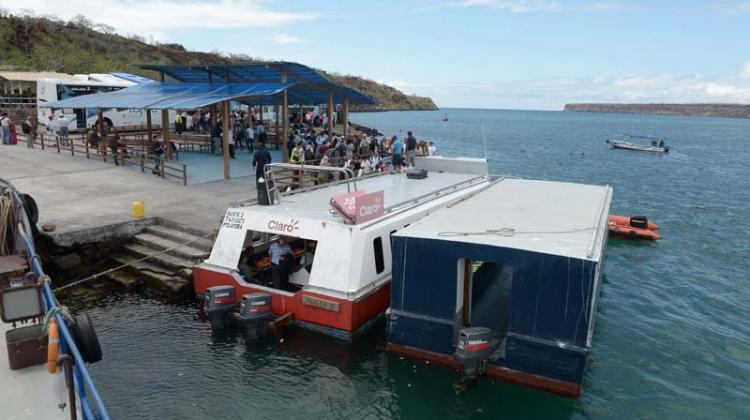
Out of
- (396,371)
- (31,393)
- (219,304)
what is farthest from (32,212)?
(396,371)

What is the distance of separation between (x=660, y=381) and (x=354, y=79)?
16361 cm

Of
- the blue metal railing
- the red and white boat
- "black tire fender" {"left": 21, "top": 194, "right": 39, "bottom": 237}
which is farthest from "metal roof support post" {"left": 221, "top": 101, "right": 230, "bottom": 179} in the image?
the blue metal railing

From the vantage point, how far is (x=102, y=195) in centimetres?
1769

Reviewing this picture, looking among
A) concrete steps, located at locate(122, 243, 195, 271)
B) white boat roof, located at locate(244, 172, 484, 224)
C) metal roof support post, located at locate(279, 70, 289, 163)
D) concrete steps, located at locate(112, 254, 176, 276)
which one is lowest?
concrete steps, located at locate(112, 254, 176, 276)

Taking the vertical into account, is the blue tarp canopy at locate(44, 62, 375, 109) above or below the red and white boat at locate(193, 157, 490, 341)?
above

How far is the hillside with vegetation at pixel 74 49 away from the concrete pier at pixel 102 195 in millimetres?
25168

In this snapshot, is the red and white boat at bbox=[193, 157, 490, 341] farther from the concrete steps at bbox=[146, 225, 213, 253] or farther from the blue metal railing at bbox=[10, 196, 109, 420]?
the blue metal railing at bbox=[10, 196, 109, 420]

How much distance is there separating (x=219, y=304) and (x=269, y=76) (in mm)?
16168

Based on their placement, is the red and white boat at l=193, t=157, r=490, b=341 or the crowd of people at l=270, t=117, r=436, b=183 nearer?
the red and white boat at l=193, t=157, r=490, b=341

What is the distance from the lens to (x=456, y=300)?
9516mm

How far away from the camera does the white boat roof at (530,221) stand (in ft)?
30.2

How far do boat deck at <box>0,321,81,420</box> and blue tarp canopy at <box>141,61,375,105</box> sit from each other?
1663 cm

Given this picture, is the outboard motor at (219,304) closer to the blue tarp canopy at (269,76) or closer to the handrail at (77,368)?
the handrail at (77,368)

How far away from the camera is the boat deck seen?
18.8 feet
